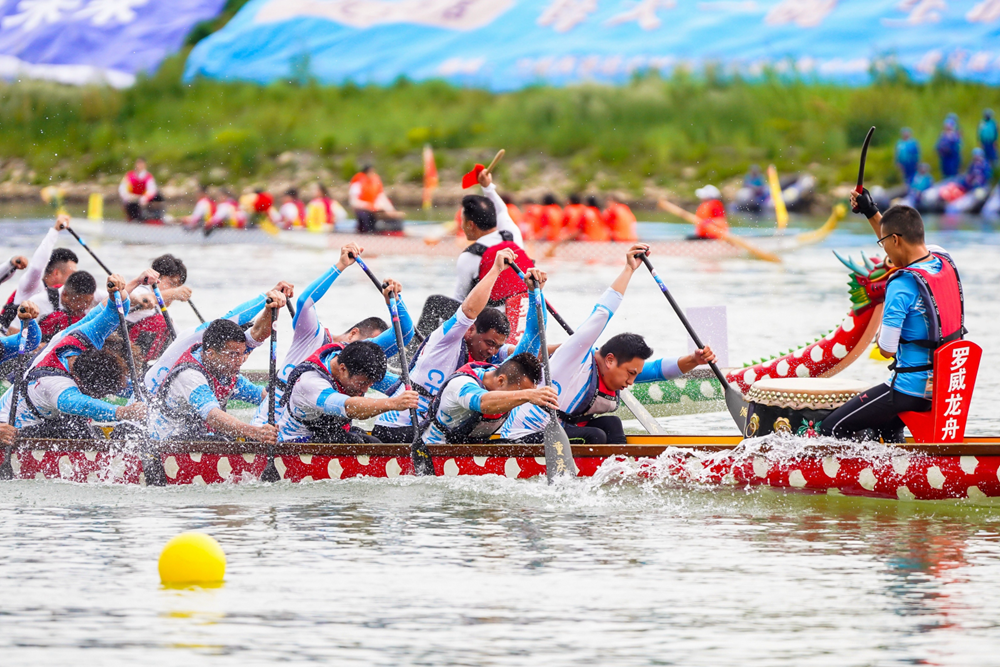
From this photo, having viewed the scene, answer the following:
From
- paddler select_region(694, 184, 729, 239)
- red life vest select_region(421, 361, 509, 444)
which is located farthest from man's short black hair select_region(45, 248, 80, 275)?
paddler select_region(694, 184, 729, 239)

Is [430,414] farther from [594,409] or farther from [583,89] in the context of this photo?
[583,89]

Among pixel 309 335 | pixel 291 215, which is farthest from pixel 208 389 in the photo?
pixel 291 215

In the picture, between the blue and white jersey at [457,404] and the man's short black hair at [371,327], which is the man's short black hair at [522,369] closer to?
the blue and white jersey at [457,404]

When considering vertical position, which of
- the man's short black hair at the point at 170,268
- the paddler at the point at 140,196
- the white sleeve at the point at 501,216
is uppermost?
Answer: the paddler at the point at 140,196

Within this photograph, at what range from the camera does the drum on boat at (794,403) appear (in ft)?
24.7

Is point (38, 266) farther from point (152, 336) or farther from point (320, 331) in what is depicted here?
point (320, 331)

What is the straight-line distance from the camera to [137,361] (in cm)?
930

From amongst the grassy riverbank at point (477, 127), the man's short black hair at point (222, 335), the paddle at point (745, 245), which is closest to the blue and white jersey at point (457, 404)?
the man's short black hair at point (222, 335)

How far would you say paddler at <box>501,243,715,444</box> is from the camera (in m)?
7.59

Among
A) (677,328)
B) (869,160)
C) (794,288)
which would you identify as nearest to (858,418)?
(677,328)

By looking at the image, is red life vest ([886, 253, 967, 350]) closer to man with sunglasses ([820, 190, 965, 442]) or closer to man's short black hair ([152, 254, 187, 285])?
man with sunglasses ([820, 190, 965, 442])

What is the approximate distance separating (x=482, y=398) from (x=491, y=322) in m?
0.60

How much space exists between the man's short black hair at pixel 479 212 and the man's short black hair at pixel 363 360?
2.42m

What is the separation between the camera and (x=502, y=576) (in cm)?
635
